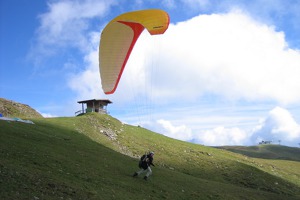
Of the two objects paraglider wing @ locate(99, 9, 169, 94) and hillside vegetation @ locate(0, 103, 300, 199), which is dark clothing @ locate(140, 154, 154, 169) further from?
paraglider wing @ locate(99, 9, 169, 94)

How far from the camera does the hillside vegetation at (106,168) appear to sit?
1895 centimetres

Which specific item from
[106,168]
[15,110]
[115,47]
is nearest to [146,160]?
[106,168]

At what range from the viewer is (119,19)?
25.0m

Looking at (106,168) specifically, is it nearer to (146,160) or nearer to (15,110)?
(146,160)

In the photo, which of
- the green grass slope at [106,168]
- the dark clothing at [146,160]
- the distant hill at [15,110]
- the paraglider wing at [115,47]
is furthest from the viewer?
the distant hill at [15,110]

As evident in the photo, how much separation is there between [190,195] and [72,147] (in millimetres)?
14041

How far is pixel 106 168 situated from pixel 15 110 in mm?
44902

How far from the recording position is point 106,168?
2895cm

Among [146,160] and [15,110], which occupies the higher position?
[15,110]

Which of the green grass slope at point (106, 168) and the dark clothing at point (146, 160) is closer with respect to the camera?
the green grass slope at point (106, 168)

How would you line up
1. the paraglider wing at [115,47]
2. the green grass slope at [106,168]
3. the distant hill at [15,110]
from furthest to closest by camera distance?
the distant hill at [15,110], the paraglider wing at [115,47], the green grass slope at [106,168]

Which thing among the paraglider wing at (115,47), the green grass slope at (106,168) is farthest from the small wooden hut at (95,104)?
the paraglider wing at (115,47)

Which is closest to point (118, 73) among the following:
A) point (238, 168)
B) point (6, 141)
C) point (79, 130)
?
point (6, 141)

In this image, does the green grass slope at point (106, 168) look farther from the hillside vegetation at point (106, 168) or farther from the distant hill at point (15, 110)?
the distant hill at point (15, 110)
